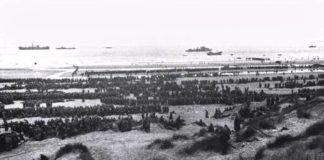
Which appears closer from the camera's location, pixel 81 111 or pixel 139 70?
pixel 81 111

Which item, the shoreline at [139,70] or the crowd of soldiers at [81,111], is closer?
the crowd of soldiers at [81,111]

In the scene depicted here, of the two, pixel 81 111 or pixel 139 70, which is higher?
pixel 139 70

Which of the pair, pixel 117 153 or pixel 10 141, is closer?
pixel 117 153

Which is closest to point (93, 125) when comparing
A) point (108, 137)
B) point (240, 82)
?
point (108, 137)

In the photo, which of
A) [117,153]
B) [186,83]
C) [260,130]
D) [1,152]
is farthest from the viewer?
[186,83]

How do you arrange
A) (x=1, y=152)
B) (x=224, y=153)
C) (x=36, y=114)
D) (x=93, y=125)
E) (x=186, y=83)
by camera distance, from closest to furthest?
1. (x=224, y=153)
2. (x=1, y=152)
3. (x=93, y=125)
4. (x=36, y=114)
5. (x=186, y=83)

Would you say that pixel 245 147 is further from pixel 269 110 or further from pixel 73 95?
pixel 73 95

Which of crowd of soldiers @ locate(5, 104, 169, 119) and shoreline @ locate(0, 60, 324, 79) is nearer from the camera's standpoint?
crowd of soldiers @ locate(5, 104, 169, 119)

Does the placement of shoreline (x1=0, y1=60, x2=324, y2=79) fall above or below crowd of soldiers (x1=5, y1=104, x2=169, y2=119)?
above

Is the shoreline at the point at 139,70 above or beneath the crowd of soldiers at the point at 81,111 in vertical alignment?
above

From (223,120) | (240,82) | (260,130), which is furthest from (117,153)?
(240,82)
